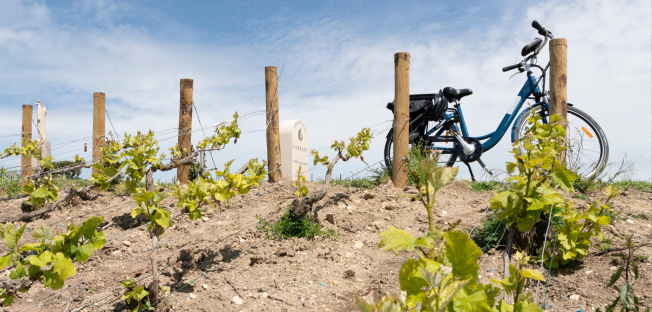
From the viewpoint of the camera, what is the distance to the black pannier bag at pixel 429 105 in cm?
534

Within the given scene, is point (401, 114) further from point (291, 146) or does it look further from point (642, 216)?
point (642, 216)

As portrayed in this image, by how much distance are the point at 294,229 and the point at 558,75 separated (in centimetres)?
322

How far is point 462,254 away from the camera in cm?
89

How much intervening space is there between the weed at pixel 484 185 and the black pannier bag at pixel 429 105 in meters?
1.02

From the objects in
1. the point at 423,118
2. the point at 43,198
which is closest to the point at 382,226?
the point at 423,118

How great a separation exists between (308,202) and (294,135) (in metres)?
2.32

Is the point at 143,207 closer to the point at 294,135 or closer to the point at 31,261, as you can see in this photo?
the point at 31,261

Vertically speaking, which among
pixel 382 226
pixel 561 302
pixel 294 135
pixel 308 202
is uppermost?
pixel 294 135

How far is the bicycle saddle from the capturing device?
5500mm

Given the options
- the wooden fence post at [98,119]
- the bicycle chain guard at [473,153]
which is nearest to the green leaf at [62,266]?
the bicycle chain guard at [473,153]

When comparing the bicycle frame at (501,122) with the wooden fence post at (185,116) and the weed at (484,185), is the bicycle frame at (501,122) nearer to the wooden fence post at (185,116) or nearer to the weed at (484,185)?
the weed at (484,185)

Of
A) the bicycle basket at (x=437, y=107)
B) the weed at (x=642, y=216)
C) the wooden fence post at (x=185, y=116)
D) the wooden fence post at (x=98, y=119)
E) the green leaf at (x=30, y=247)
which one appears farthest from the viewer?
the wooden fence post at (x=98, y=119)

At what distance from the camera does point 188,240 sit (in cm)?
369

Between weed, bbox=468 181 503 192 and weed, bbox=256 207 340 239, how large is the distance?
2.36 m
